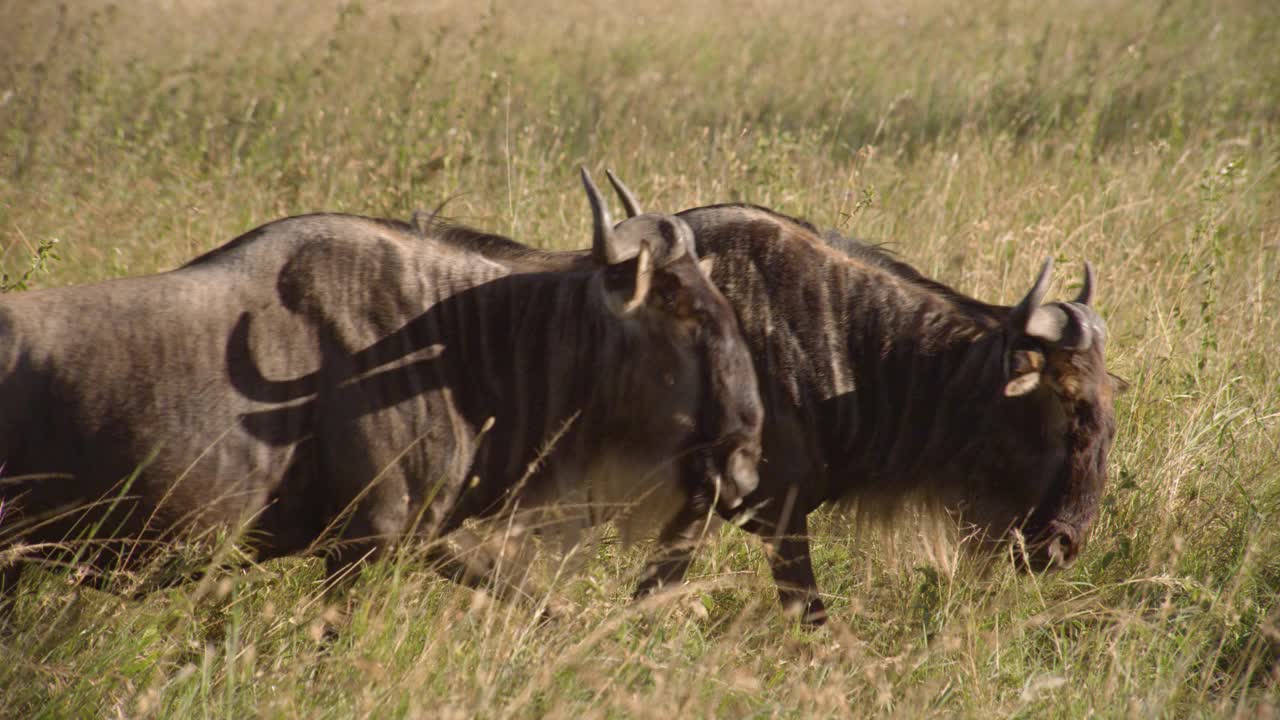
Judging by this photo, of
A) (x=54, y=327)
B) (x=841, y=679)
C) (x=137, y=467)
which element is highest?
(x=54, y=327)

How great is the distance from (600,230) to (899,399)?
1157 mm

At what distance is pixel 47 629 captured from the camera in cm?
274

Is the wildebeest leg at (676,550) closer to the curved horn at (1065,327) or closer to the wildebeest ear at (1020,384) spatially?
the wildebeest ear at (1020,384)

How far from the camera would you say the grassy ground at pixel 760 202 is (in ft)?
8.87

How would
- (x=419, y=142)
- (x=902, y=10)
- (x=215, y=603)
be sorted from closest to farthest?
1. (x=215, y=603)
2. (x=419, y=142)
3. (x=902, y=10)

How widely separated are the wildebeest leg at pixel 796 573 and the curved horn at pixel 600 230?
1018mm

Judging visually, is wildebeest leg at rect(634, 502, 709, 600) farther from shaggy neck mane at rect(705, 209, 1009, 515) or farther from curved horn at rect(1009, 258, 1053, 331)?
curved horn at rect(1009, 258, 1053, 331)

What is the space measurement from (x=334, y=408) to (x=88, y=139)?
4.15 metres

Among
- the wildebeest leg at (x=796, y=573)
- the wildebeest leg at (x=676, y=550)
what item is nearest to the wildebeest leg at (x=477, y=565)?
the wildebeest leg at (x=676, y=550)

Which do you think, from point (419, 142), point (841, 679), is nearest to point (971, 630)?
point (841, 679)

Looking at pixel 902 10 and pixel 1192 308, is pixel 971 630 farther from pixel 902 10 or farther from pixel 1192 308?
pixel 902 10

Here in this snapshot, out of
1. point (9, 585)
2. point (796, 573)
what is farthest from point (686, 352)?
point (9, 585)

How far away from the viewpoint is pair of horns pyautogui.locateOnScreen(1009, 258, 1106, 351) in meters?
3.38

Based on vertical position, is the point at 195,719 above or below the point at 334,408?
below
